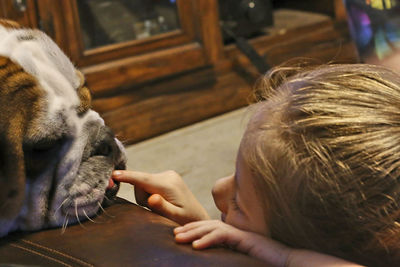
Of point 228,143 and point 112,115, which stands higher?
point 112,115

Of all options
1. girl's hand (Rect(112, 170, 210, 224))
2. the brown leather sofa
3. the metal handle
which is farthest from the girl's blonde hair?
the metal handle

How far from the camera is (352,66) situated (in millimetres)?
986

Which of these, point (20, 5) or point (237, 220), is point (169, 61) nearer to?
point (20, 5)

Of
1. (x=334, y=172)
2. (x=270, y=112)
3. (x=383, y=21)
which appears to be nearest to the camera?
(x=334, y=172)

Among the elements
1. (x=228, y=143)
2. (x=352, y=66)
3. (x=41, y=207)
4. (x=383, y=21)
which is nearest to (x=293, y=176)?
(x=352, y=66)

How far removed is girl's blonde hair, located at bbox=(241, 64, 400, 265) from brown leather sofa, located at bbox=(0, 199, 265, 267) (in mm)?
103

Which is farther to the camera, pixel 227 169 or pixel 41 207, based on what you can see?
pixel 227 169

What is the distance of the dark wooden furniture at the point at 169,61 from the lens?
2371 millimetres

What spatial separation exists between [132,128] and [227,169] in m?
0.59

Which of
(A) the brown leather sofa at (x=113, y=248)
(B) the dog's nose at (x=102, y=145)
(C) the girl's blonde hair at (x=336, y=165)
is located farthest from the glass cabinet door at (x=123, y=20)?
(C) the girl's blonde hair at (x=336, y=165)

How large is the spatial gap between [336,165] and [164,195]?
0.44 meters

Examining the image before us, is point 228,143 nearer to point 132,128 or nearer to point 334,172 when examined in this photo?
point 132,128

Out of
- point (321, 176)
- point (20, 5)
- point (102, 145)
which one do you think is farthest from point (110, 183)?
point (20, 5)

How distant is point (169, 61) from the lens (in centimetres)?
265
